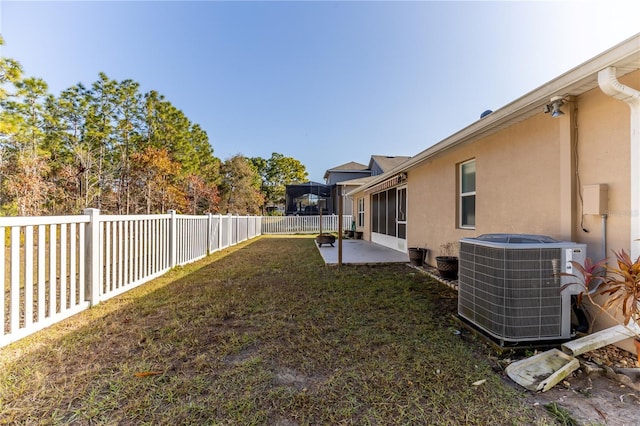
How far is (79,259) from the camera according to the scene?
11.5 ft

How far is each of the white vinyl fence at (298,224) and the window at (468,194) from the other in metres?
13.6

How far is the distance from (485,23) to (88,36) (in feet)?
35.2

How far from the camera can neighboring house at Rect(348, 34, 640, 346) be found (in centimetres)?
237

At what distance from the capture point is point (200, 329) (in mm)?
3068

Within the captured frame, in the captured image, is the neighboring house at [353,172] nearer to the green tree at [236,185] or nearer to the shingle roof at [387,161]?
the shingle roof at [387,161]

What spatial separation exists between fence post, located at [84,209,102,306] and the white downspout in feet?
18.6

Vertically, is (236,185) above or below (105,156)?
below

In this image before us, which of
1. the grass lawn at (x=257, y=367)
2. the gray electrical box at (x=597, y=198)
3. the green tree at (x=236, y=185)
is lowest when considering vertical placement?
the grass lawn at (x=257, y=367)

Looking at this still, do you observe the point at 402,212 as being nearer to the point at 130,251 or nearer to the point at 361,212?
the point at 361,212

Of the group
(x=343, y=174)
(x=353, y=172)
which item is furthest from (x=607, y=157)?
(x=343, y=174)

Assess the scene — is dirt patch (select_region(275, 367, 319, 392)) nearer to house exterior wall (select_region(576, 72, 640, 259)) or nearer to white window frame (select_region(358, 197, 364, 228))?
house exterior wall (select_region(576, 72, 640, 259))

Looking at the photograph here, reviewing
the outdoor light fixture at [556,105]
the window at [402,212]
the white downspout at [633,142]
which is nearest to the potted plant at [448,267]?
the white downspout at [633,142]

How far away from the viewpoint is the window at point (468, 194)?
5.05 m

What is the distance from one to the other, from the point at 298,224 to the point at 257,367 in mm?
17783
